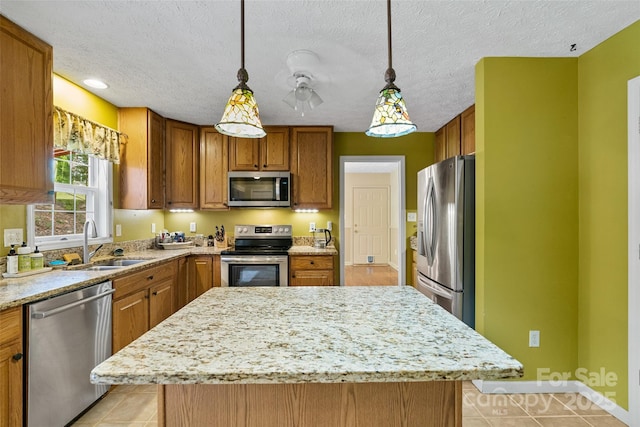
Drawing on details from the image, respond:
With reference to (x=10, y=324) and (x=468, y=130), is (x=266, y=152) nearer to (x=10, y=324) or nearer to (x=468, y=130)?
(x=468, y=130)

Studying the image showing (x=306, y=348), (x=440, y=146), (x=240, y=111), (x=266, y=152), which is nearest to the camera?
(x=306, y=348)

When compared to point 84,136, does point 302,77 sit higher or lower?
higher

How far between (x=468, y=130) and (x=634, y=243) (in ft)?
5.27

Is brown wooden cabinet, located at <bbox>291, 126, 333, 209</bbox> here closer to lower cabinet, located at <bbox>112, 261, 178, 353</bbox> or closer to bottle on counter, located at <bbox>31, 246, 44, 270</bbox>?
lower cabinet, located at <bbox>112, 261, 178, 353</bbox>

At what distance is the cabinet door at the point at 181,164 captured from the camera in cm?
341

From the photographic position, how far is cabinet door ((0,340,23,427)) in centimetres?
143

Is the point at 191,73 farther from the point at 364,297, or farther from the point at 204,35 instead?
the point at 364,297

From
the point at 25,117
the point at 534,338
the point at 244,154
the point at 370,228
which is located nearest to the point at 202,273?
the point at 244,154

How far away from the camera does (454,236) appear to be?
7.64 ft

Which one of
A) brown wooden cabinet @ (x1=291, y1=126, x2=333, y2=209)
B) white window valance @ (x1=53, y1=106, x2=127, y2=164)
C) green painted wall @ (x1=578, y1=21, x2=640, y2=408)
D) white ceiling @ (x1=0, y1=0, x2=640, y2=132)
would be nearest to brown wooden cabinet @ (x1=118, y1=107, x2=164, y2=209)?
white window valance @ (x1=53, y1=106, x2=127, y2=164)

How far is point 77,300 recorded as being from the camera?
1826 millimetres

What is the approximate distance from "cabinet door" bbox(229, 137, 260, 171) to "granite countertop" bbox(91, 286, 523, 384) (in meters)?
2.47

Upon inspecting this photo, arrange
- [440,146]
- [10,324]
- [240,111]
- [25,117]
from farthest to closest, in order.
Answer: [440,146] → [25,117] → [10,324] → [240,111]

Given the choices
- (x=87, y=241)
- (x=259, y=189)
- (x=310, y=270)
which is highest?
(x=259, y=189)
